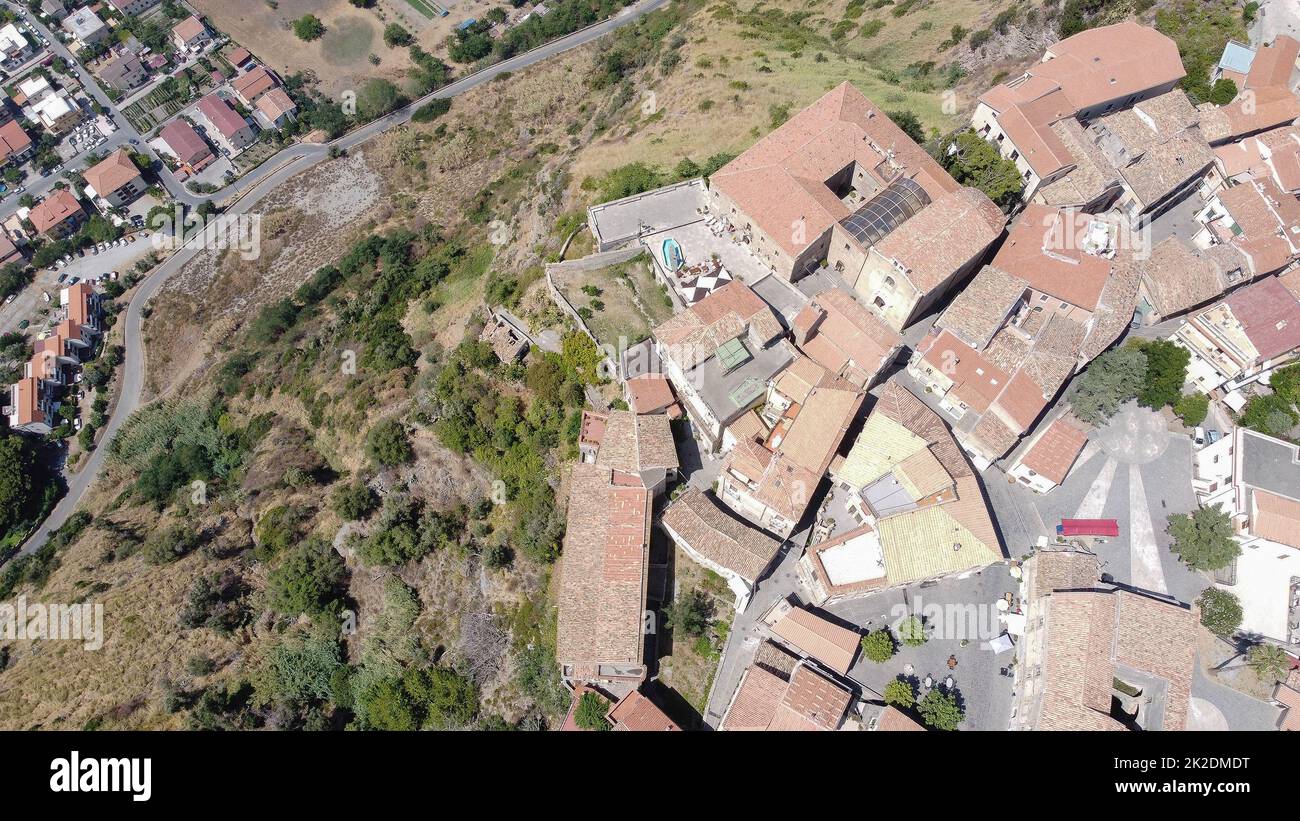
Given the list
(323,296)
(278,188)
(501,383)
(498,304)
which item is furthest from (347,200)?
(501,383)

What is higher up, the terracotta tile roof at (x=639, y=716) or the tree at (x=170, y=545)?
the terracotta tile roof at (x=639, y=716)

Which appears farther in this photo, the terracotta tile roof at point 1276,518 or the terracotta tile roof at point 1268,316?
the terracotta tile roof at point 1268,316

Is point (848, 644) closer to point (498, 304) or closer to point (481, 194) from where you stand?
point (498, 304)

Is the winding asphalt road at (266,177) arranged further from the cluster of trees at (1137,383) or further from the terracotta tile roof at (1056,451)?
the terracotta tile roof at (1056,451)

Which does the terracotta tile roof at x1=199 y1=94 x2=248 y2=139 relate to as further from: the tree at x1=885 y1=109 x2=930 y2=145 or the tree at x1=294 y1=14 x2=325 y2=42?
the tree at x1=885 y1=109 x2=930 y2=145

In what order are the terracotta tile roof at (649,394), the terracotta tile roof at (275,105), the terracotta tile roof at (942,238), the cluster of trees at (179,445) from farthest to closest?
the terracotta tile roof at (275,105) → the cluster of trees at (179,445) → the terracotta tile roof at (649,394) → the terracotta tile roof at (942,238)

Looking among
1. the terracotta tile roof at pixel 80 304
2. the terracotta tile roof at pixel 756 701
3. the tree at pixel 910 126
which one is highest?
the tree at pixel 910 126

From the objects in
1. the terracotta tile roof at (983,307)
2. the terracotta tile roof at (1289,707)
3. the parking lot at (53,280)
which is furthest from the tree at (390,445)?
the parking lot at (53,280)
